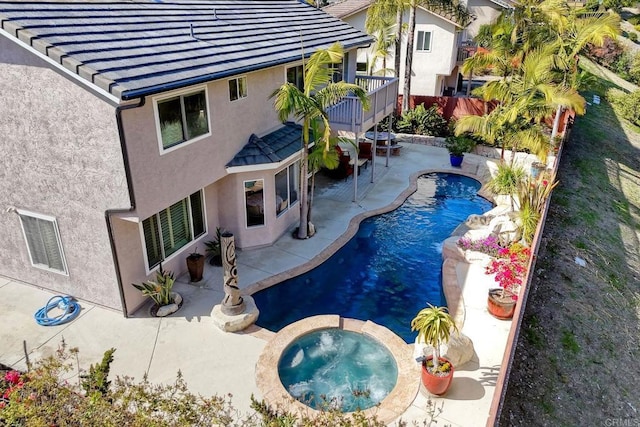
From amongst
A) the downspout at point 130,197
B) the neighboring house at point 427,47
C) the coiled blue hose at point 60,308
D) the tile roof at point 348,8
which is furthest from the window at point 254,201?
the tile roof at point 348,8

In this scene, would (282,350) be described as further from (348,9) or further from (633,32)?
(633,32)

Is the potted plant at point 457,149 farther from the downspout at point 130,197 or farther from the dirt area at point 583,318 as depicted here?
the downspout at point 130,197

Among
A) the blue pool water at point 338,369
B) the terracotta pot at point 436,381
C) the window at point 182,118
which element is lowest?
the blue pool water at point 338,369

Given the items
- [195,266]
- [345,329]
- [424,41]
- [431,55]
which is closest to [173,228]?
[195,266]

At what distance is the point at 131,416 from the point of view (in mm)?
7406

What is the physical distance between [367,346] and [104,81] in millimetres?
9335

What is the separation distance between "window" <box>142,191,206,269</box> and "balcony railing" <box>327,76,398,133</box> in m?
7.50

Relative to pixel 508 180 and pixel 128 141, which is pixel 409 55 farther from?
pixel 128 141

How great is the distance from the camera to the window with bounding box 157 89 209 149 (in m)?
12.8

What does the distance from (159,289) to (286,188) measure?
22.4 ft

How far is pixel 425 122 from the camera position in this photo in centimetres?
3111

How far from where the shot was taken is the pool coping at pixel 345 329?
1025 centimetres

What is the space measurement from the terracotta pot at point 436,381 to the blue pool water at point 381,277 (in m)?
2.41

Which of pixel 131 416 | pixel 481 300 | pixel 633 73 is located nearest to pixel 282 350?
pixel 131 416
